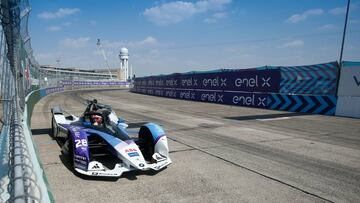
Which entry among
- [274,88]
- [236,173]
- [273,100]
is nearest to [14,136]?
[236,173]

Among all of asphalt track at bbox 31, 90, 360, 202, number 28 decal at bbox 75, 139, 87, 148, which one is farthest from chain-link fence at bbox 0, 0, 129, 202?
asphalt track at bbox 31, 90, 360, 202

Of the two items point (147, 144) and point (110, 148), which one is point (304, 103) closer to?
point (147, 144)

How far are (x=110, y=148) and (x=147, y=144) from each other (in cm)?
77

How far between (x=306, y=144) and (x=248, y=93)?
10.9 m

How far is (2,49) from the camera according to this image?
717cm

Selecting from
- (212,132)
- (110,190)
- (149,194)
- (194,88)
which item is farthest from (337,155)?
(194,88)

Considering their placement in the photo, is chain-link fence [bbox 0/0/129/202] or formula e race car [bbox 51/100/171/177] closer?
chain-link fence [bbox 0/0/129/202]

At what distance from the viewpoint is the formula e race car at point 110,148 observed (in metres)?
4.91

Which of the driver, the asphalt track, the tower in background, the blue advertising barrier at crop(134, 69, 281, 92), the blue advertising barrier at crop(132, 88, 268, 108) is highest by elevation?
the tower in background

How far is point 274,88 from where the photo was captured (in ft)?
55.0

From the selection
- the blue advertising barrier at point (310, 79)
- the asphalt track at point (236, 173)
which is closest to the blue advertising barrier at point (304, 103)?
the blue advertising barrier at point (310, 79)

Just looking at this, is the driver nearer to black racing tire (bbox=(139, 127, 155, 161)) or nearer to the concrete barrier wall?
black racing tire (bbox=(139, 127, 155, 161))

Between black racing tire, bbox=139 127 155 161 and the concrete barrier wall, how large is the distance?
36.0 ft

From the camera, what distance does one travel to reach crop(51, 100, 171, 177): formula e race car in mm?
4910
